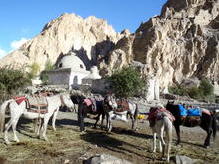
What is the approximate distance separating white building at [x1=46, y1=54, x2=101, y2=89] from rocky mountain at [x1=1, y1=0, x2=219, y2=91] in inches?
704

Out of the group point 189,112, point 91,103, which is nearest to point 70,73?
point 91,103

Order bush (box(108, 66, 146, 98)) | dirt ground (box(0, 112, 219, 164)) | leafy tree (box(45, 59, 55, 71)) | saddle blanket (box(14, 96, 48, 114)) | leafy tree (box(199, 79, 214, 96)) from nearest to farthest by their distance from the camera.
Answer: dirt ground (box(0, 112, 219, 164)) → saddle blanket (box(14, 96, 48, 114)) → bush (box(108, 66, 146, 98)) → leafy tree (box(199, 79, 214, 96)) → leafy tree (box(45, 59, 55, 71))

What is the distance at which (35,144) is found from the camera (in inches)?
408

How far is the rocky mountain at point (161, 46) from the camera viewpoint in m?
106

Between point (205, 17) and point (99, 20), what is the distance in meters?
69.3

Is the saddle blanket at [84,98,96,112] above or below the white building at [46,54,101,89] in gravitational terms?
below

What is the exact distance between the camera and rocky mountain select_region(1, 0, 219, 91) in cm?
10606

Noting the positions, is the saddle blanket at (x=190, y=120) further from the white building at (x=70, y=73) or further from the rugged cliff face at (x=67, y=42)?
the rugged cliff face at (x=67, y=42)

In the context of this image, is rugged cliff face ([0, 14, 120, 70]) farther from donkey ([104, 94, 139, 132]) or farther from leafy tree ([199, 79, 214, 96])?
donkey ([104, 94, 139, 132])

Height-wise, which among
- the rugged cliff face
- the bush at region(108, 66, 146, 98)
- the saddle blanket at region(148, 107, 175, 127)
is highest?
the rugged cliff face

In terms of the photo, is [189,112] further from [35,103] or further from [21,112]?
[21,112]

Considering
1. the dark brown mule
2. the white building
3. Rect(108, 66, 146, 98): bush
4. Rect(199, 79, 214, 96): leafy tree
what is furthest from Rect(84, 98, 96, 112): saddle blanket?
Rect(199, 79, 214, 96): leafy tree

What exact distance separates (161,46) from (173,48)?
8.88 m

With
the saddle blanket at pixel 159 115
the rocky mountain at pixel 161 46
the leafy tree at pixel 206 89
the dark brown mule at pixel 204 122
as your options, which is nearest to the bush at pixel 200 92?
the leafy tree at pixel 206 89
